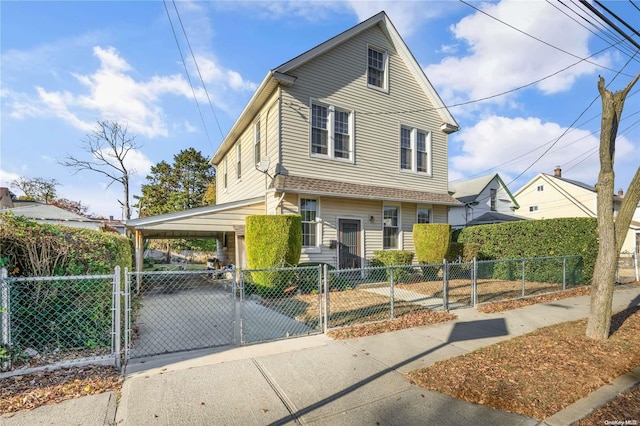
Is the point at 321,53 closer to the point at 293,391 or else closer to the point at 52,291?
the point at 52,291

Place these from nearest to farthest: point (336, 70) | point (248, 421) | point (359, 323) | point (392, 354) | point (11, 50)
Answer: point (248, 421)
point (392, 354)
point (359, 323)
point (11, 50)
point (336, 70)

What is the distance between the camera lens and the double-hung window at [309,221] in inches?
414

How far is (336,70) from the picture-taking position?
11219mm

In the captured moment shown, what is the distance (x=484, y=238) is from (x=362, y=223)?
211 inches

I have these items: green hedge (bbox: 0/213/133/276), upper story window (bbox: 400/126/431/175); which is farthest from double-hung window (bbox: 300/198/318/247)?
A: green hedge (bbox: 0/213/133/276)

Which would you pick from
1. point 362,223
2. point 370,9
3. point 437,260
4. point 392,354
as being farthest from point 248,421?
point 370,9

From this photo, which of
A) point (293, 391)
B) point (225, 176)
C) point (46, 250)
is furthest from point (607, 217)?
point (225, 176)

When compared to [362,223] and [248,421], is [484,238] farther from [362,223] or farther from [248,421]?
[248,421]

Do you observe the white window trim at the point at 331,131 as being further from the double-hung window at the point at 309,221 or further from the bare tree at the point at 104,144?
the bare tree at the point at 104,144

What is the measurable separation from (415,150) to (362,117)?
2.93m

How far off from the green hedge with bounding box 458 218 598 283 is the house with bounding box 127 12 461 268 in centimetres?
220

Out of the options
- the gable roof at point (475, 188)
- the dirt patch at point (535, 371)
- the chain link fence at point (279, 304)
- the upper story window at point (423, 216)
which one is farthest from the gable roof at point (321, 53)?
the gable roof at point (475, 188)

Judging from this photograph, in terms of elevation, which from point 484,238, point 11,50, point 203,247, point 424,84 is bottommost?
point 203,247

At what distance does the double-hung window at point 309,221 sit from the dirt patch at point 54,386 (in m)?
7.08
